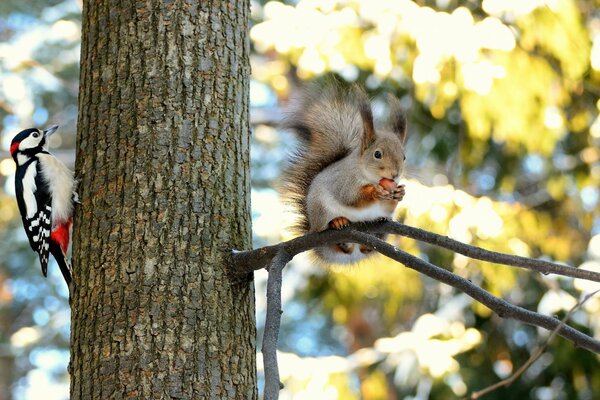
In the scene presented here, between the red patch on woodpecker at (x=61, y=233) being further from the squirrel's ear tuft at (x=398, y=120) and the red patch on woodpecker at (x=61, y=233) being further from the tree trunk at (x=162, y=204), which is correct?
the squirrel's ear tuft at (x=398, y=120)

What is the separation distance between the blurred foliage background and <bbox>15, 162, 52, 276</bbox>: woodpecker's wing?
101 cm

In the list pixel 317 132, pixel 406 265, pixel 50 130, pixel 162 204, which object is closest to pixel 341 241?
pixel 406 265

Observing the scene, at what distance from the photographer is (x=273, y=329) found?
163 cm

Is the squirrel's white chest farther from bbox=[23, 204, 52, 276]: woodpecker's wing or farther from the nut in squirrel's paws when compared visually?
bbox=[23, 204, 52, 276]: woodpecker's wing

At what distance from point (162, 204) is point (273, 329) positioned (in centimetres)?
37

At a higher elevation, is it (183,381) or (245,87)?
(245,87)

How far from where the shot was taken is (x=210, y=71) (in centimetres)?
193

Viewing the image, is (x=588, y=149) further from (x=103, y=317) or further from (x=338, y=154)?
(x=103, y=317)

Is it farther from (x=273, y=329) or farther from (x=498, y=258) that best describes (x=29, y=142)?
(x=498, y=258)

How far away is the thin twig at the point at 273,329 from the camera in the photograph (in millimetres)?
1486

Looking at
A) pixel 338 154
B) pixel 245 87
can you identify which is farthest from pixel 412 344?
pixel 245 87

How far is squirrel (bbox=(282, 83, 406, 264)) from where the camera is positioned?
6.82ft

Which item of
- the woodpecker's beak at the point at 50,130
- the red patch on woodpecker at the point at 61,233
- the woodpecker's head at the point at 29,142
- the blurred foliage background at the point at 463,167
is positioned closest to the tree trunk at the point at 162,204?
the red patch on woodpecker at the point at 61,233

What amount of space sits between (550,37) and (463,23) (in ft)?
1.52
